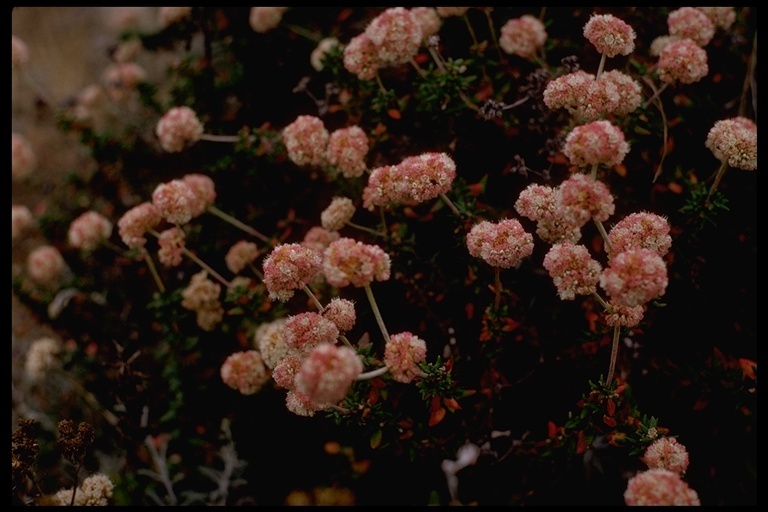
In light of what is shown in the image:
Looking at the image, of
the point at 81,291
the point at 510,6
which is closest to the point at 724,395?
the point at 510,6

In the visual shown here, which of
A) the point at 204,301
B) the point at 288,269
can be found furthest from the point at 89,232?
the point at 288,269

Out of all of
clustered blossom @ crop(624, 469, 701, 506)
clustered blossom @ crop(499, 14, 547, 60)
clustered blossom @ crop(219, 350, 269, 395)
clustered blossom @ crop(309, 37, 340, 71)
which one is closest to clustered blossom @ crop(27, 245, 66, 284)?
clustered blossom @ crop(219, 350, 269, 395)

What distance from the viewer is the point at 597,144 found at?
2.00 metres

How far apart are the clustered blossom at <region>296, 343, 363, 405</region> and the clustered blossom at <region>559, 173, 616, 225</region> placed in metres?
0.93

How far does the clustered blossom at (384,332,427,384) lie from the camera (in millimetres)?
2016

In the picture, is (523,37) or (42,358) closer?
(523,37)

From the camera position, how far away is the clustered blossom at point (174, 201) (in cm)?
273

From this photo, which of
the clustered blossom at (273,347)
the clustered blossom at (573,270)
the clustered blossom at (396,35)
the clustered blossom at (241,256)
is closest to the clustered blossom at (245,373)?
the clustered blossom at (273,347)

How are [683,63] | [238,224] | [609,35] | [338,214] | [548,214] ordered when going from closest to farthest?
[548,214], [609,35], [683,63], [338,214], [238,224]

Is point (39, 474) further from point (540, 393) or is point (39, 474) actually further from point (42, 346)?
point (540, 393)

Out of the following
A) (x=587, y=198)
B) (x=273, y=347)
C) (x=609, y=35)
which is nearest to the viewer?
(x=587, y=198)

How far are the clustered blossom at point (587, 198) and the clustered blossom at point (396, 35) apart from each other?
3.95 ft

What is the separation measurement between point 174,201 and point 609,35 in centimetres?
207

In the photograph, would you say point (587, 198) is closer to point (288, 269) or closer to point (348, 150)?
point (288, 269)
